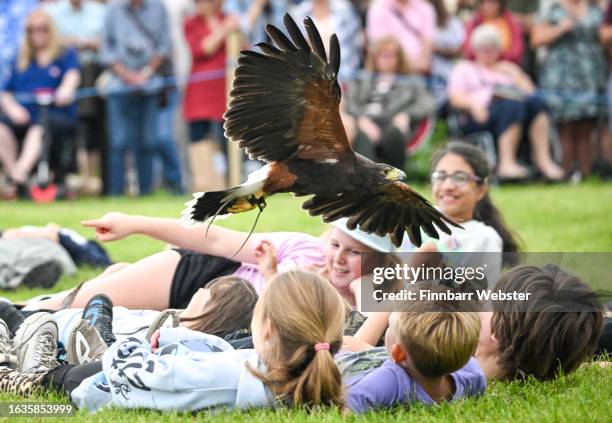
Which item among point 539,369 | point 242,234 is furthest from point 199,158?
point 539,369

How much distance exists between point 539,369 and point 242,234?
146 centimetres

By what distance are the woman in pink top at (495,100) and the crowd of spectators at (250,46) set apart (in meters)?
0.01

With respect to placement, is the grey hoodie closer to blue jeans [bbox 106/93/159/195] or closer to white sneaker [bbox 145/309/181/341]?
white sneaker [bbox 145/309/181/341]

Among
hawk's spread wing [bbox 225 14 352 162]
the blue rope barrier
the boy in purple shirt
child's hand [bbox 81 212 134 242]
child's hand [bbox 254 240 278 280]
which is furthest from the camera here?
the blue rope barrier

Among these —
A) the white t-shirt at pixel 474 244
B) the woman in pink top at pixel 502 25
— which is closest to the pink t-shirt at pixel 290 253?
the white t-shirt at pixel 474 244

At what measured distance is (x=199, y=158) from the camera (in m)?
11.0

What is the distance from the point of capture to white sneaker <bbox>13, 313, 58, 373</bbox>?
4.04m

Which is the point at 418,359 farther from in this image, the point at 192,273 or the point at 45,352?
the point at 192,273

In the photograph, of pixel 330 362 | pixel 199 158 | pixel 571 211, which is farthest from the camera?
pixel 199 158

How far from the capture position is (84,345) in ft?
13.3

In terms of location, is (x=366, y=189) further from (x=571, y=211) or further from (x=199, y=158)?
(x=199, y=158)

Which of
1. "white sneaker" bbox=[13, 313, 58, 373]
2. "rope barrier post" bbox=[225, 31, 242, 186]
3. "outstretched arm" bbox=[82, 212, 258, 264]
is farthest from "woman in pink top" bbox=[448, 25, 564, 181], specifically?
"white sneaker" bbox=[13, 313, 58, 373]

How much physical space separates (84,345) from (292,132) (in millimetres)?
1129

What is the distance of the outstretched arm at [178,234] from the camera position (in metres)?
4.57
